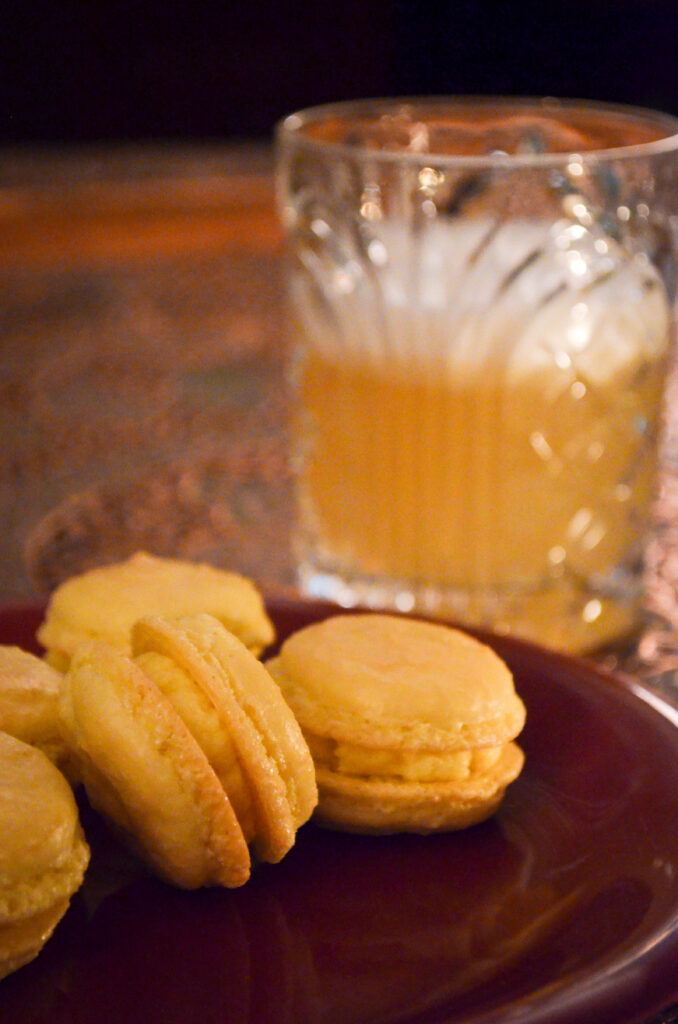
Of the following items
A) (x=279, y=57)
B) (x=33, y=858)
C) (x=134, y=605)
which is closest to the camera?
(x=33, y=858)

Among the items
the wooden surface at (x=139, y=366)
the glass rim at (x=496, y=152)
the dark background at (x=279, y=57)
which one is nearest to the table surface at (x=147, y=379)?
the wooden surface at (x=139, y=366)

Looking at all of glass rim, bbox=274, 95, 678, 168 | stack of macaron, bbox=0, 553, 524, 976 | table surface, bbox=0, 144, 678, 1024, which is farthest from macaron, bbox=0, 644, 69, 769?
glass rim, bbox=274, 95, 678, 168

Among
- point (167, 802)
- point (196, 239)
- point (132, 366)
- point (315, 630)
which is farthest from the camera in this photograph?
point (196, 239)

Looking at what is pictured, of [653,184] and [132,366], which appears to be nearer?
[653,184]

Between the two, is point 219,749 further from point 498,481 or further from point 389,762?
point 498,481

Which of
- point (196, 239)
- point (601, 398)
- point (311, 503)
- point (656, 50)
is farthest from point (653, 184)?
point (656, 50)

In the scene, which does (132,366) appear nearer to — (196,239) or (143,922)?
(196,239)

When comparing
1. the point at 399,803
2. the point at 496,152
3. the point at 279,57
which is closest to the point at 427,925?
the point at 399,803
